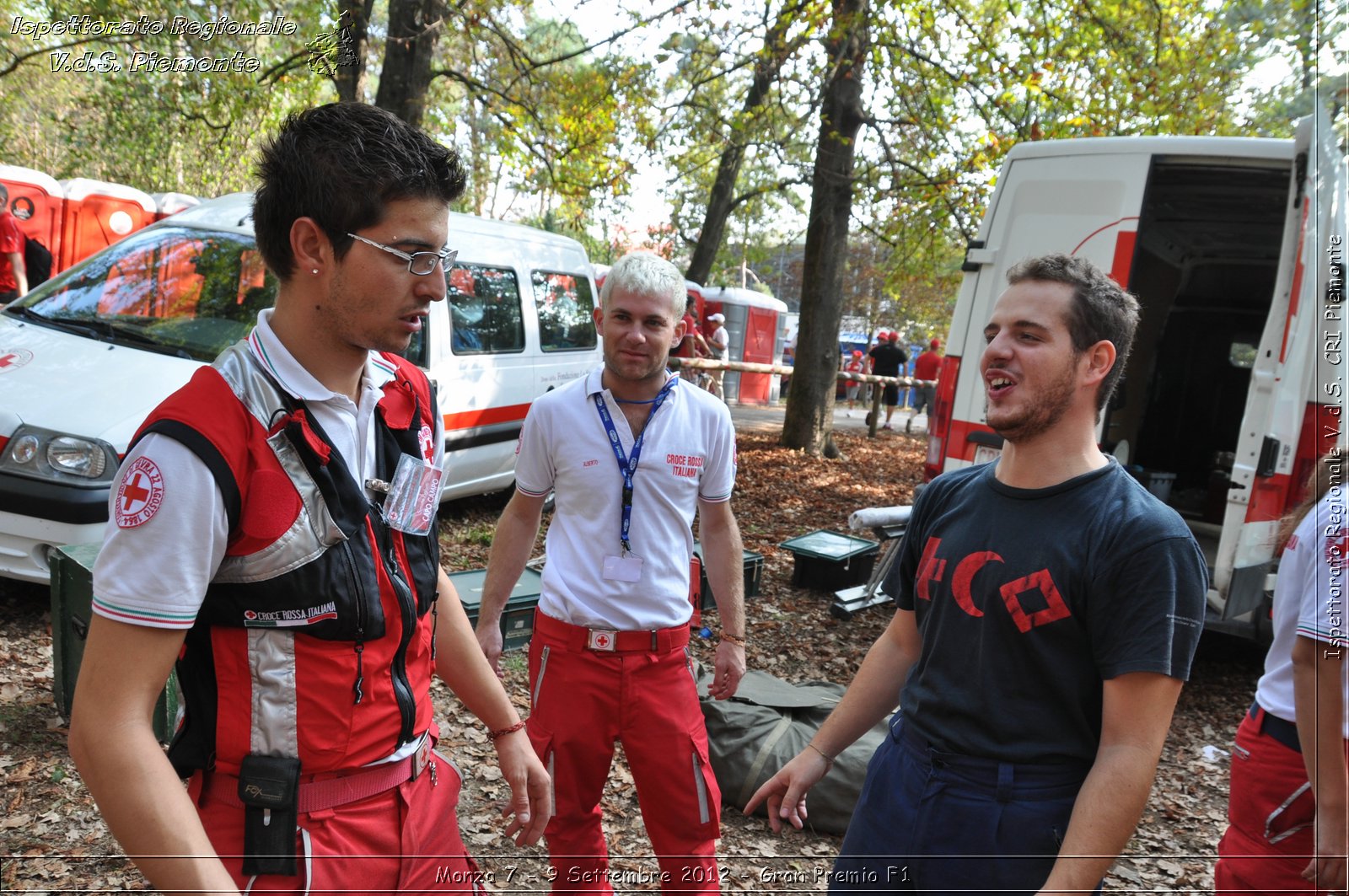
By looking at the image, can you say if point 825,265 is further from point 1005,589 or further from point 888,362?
point 1005,589

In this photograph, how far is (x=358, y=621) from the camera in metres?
1.54

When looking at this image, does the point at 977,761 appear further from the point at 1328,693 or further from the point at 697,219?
the point at 697,219

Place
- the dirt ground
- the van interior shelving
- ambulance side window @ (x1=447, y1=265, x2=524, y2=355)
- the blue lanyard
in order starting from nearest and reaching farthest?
the blue lanyard < the dirt ground < ambulance side window @ (x1=447, y1=265, x2=524, y2=355) < the van interior shelving

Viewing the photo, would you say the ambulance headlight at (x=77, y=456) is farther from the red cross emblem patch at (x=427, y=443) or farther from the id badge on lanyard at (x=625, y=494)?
the red cross emblem patch at (x=427, y=443)

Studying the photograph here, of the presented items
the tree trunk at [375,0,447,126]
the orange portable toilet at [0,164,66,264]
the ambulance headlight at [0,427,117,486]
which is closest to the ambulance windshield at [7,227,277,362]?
the ambulance headlight at [0,427,117,486]

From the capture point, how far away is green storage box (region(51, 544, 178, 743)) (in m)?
3.66

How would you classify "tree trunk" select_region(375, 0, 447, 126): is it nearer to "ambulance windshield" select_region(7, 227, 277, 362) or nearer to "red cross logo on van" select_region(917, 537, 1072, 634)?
"ambulance windshield" select_region(7, 227, 277, 362)

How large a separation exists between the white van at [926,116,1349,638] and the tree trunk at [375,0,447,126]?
5391 millimetres

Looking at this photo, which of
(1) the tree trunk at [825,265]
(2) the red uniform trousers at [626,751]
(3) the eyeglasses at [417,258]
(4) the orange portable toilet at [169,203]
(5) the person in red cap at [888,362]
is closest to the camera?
(3) the eyeglasses at [417,258]

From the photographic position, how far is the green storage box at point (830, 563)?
24.0ft

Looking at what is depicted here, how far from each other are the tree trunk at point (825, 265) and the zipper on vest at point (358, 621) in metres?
10.9

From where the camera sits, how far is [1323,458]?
2.39 metres

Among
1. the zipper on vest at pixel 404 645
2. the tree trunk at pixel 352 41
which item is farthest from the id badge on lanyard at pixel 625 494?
the tree trunk at pixel 352 41

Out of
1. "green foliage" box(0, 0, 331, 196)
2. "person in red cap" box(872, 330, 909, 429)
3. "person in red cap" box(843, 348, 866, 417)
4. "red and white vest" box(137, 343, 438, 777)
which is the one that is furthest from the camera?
"person in red cap" box(843, 348, 866, 417)
